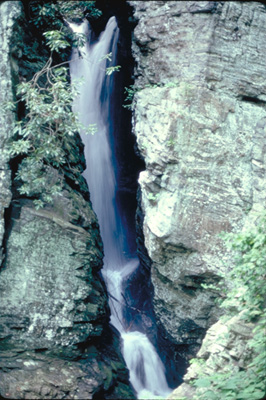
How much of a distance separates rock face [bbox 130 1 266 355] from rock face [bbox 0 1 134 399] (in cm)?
170

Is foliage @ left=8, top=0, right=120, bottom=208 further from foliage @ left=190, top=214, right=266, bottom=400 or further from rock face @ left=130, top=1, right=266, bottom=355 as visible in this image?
foliage @ left=190, top=214, right=266, bottom=400

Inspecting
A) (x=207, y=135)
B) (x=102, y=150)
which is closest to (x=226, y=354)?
(x=207, y=135)

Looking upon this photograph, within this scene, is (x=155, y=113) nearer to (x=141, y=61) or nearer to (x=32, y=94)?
(x=141, y=61)

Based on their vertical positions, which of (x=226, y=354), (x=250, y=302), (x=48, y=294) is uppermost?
(x=48, y=294)

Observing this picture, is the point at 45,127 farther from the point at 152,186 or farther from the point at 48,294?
the point at 48,294

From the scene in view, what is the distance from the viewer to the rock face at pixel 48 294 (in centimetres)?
619

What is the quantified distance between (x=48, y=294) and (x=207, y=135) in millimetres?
4212

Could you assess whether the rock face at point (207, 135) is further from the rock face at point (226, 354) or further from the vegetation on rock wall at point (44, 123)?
the rock face at point (226, 354)

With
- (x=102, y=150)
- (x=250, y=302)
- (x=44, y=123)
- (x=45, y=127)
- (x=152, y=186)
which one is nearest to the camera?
(x=250, y=302)

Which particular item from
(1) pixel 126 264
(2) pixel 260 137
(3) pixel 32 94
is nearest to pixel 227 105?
(2) pixel 260 137

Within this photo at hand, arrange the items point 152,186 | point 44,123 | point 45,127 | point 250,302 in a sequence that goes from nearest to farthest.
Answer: point 250,302 → point 44,123 → point 45,127 → point 152,186

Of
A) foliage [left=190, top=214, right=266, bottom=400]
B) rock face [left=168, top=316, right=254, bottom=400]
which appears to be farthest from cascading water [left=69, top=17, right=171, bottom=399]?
foliage [left=190, top=214, right=266, bottom=400]

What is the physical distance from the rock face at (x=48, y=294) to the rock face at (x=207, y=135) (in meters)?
1.70

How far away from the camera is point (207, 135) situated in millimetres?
6500
